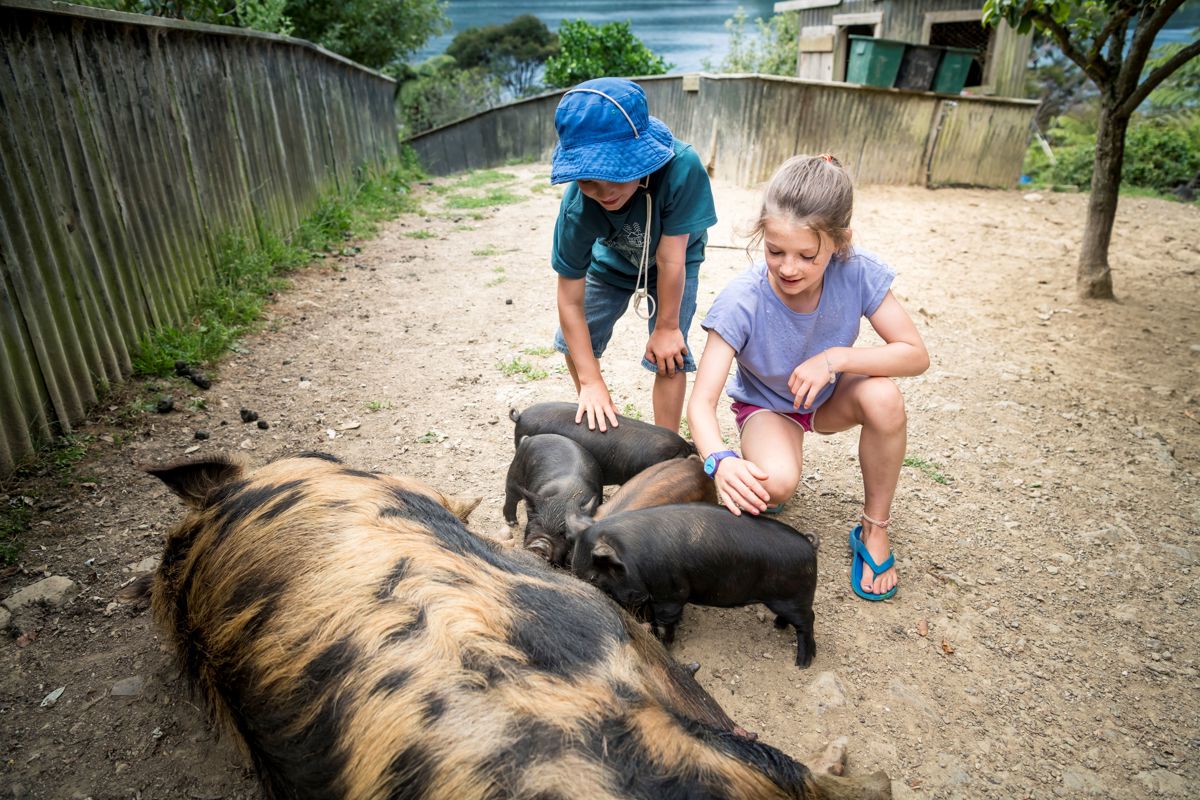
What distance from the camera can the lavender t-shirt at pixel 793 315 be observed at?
8.75 feet

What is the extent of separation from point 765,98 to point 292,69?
6.17 meters

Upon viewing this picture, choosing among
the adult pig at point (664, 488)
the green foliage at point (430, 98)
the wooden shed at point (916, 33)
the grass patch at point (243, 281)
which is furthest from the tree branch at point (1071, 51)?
the green foliage at point (430, 98)

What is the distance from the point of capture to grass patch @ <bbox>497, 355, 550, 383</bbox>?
4445mm

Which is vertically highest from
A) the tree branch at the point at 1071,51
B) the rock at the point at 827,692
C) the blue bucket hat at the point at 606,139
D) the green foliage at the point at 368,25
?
the green foliage at the point at 368,25

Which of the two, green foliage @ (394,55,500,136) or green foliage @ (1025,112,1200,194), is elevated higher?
green foliage @ (394,55,500,136)

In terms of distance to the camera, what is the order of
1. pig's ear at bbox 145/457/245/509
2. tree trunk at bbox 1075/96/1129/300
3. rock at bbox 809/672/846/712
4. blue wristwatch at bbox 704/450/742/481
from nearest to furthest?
pig's ear at bbox 145/457/245/509 < rock at bbox 809/672/846/712 < blue wristwatch at bbox 704/450/742/481 < tree trunk at bbox 1075/96/1129/300

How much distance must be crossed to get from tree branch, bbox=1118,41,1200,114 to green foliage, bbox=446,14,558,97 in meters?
37.4

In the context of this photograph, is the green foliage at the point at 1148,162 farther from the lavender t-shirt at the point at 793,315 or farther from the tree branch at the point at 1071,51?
the lavender t-shirt at the point at 793,315

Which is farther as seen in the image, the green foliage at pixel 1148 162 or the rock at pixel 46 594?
the green foliage at pixel 1148 162

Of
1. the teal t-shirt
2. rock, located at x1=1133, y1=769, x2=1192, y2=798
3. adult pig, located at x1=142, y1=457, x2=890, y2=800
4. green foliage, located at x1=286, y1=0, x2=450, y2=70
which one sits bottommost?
rock, located at x1=1133, y1=769, x2=1192, y2=798

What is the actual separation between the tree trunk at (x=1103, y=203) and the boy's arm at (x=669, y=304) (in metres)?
4.07

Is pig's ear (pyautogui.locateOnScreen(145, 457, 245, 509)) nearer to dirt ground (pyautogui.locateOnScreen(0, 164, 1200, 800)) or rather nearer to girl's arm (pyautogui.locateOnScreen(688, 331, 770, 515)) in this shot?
dirt ground (pyautogui.locateOnScreen(0, 164, 1200, 800))

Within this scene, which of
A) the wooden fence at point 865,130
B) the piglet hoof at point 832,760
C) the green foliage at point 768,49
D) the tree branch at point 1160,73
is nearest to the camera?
the piglet hoof at point 832,760

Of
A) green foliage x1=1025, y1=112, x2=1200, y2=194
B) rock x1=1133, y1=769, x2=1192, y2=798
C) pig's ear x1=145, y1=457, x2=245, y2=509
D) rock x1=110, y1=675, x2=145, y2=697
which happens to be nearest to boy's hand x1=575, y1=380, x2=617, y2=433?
pig's ear x1=145, y1=457, x2=245, y2=509
